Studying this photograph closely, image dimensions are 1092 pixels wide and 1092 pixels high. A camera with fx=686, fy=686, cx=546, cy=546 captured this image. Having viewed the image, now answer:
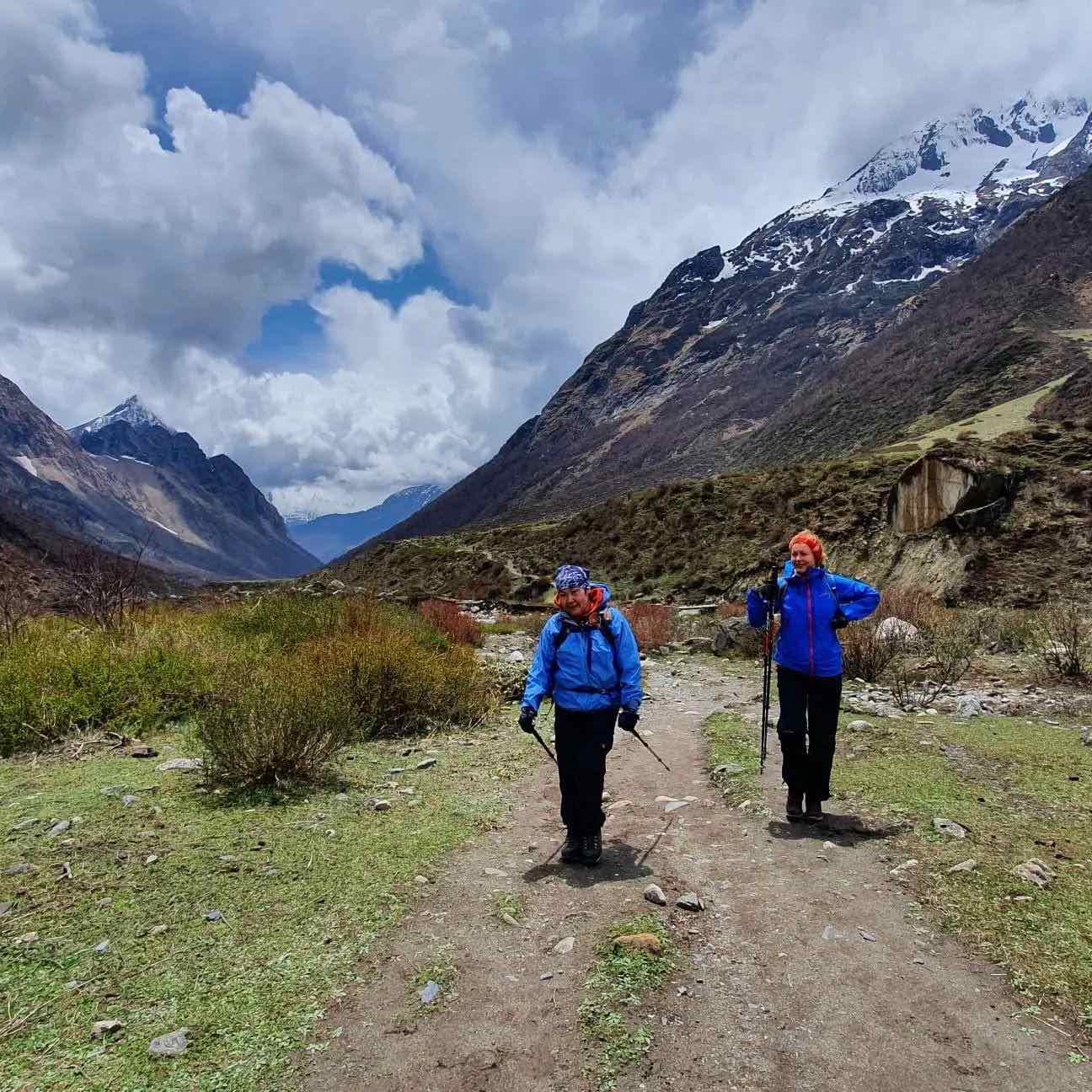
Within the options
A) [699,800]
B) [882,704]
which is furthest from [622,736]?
[882,704]

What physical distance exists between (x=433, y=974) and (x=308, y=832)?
6.89 feet

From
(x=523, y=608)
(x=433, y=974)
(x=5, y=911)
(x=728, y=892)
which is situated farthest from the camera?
(x=523, y=608)

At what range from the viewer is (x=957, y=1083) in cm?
267

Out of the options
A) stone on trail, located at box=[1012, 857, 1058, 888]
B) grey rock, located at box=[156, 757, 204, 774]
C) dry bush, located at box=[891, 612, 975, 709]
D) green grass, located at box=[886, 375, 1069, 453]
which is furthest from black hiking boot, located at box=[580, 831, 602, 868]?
green grass, located at box=[886, 375, 1069, 453]

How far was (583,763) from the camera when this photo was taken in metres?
5.19

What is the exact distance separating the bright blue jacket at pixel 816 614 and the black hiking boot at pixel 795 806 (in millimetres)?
983

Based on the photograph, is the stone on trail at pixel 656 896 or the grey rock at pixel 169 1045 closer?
the grey rock at pixel 169 1045

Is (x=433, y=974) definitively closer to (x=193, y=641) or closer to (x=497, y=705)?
(x=497, y=705)

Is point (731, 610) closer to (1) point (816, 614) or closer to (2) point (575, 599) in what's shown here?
(1) point (816, 614)

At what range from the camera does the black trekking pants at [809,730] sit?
5648 millimetres

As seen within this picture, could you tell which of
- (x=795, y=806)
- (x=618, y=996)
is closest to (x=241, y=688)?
(x=618, y=996)

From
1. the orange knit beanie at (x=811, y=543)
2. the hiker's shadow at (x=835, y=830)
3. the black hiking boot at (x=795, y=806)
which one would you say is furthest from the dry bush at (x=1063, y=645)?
the black hiking boot at (x=795, y=806)

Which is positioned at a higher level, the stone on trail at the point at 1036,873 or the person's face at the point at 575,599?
the person's face at the point at 575,599

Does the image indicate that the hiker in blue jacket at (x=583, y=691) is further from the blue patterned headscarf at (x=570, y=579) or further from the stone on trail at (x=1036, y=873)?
the stone on trail at (x=1036, y=873)
